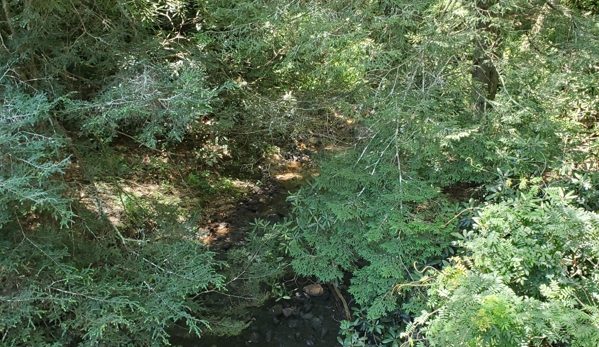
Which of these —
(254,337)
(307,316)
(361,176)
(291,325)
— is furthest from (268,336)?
(361,176)

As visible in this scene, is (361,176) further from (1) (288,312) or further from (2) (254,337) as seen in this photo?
(2) (254,337)

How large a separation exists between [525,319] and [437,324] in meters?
0.42

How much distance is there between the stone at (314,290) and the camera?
4207 mm

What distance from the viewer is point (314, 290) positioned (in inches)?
166

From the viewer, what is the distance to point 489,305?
6.44 ft

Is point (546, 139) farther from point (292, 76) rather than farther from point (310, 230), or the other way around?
point (292, 76)

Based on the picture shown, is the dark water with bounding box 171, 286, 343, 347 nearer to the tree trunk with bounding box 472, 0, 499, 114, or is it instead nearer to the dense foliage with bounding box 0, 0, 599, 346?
the dense foliage with bounding box 0, 0, 599, 346

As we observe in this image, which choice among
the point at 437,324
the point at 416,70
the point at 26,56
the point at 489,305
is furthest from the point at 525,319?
the point at 26,56

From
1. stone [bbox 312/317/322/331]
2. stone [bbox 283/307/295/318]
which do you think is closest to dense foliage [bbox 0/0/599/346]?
stone [bbox 312/317/322/331]

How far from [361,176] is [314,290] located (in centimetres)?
158

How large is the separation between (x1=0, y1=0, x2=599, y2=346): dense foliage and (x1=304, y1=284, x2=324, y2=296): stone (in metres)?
0.27

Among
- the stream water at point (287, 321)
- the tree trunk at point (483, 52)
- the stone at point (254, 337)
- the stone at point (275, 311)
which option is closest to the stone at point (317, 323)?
the stream water at point (287, 321)

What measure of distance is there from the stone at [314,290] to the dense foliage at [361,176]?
0.27 meters

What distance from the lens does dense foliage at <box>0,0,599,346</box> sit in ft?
7.51
